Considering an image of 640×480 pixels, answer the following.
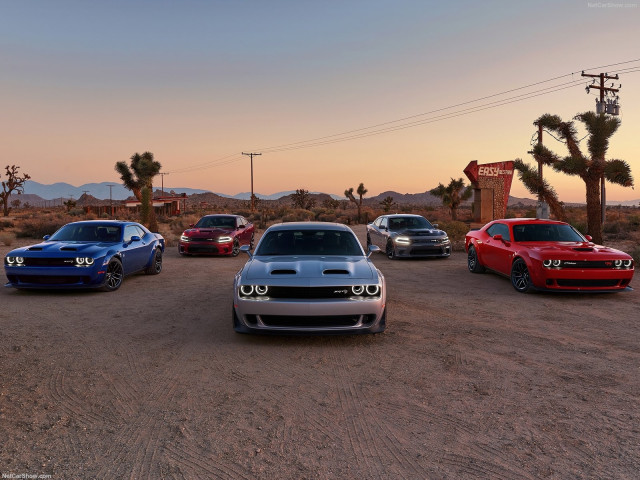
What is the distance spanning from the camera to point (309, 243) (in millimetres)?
7039

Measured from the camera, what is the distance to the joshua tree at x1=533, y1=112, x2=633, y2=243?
16.6 metres

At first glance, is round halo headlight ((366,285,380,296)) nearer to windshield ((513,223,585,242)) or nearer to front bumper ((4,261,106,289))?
windshield ((513,223,585,242))

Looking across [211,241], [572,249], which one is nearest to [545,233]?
[572,249]

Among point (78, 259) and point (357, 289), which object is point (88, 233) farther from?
point (357, 289)

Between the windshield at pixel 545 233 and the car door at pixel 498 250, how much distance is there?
0.24 metres

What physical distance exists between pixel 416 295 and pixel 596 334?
336 centimetres

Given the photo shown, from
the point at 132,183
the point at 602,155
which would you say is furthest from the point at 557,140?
the point at 132,183

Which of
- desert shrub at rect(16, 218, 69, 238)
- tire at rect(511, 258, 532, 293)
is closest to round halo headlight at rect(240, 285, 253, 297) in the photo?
tire at rect(511, 258, 532, 293)

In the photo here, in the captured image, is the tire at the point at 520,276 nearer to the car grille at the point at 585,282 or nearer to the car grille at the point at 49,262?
the car grille at the point at 585,282

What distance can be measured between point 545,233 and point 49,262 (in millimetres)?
10029

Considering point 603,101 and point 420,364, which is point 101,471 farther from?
point 603,101

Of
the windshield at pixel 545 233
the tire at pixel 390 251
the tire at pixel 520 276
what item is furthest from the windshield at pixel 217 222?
the tire at pixel 520 276

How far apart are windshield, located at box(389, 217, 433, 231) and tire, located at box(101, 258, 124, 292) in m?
9.30

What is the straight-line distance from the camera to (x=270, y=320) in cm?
559
